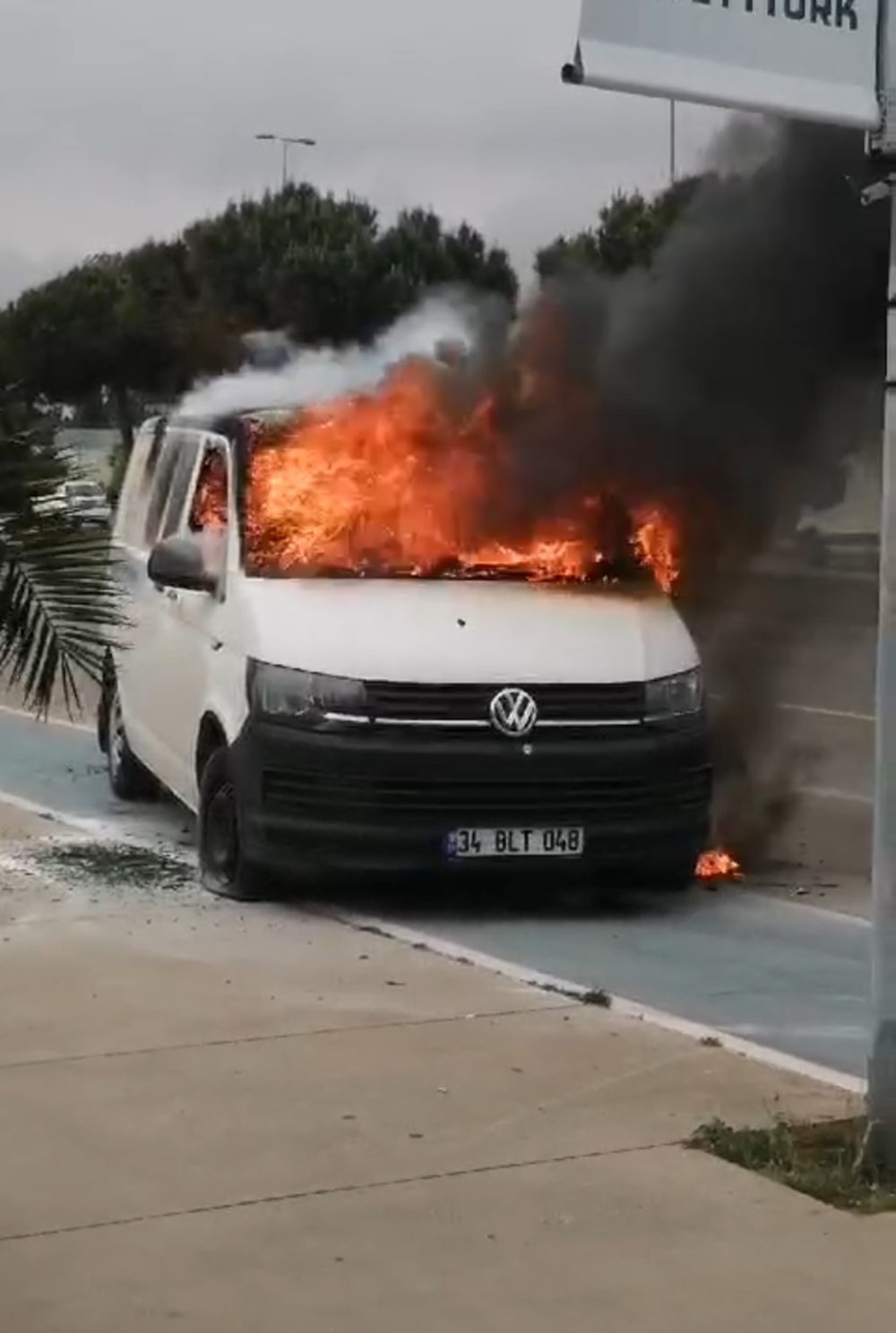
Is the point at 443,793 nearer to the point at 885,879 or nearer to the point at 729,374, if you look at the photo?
the point at 729,374

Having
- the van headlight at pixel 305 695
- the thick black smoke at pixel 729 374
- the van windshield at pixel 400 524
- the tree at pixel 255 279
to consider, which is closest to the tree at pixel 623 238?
the thick black smoke at pixel 729 374

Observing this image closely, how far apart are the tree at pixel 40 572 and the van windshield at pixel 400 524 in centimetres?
386

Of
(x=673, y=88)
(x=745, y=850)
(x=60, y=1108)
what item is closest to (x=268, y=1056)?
(x=60, y=1108)

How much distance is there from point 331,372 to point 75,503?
17.1 feet

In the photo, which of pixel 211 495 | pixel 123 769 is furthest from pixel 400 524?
pixel 123 769

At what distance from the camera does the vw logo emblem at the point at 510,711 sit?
7953 millimetres

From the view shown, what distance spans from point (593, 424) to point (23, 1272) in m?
5.52

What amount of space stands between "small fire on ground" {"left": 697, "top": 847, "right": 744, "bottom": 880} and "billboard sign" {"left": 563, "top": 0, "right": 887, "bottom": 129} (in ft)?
15.7

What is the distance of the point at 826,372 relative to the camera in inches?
373

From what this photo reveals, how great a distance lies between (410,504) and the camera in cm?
888

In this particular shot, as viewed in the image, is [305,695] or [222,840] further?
[222,840]

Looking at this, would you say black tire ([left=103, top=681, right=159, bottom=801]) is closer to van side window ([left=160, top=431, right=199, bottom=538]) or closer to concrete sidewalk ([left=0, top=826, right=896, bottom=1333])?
van side window ([left=160, top=431, right=199, bottom=538])

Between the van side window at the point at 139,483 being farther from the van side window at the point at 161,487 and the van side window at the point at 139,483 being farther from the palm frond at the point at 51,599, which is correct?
the palm frond at the point at 51,599

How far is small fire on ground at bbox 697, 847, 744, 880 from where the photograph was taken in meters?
9.12
